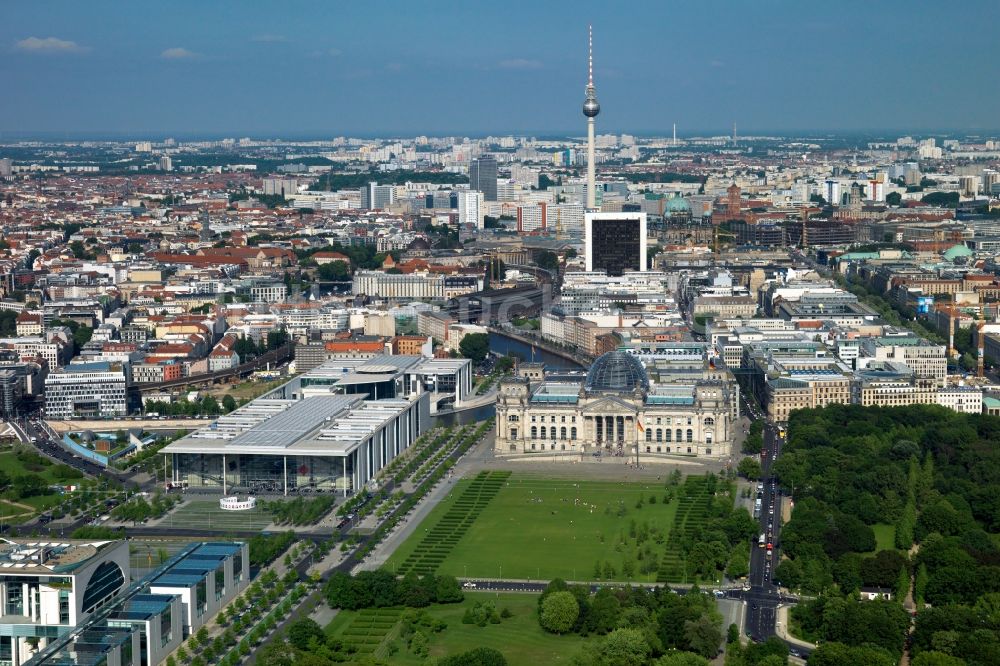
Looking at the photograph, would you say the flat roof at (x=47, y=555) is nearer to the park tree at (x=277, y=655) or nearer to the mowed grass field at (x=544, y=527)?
the park tree at (x=277, y=655)

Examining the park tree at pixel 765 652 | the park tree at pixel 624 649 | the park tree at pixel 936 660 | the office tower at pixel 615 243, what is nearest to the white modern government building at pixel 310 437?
the park tree at pixel 624 649

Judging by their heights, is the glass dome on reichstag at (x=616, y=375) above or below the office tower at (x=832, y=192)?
below

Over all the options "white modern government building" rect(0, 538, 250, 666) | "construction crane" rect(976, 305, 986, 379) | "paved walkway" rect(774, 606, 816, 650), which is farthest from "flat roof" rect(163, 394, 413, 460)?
"construction crane" rect(976, 305, 986, 379)

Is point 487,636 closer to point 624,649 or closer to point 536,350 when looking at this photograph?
point 624,649

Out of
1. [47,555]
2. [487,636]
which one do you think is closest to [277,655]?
[487,636]

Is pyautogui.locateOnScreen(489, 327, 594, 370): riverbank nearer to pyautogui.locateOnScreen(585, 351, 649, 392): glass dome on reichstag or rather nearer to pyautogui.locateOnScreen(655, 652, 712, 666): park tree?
pyautogui.locateOnScreen(585, 351, 649, 392): glass dome on reichstag

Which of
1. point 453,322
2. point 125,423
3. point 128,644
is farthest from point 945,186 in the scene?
point 128,644
